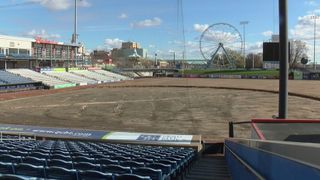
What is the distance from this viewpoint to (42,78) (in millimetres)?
83688

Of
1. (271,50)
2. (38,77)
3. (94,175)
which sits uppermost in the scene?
(271,50)

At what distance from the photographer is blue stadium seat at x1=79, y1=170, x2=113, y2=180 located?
560 centimetres

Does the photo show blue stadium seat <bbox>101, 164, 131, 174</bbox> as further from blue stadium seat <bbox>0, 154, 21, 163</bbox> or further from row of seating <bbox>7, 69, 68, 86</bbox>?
row of seating <bbox>7, 69, 68, 86</bbox>

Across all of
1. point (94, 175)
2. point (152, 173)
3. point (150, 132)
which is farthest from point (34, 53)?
point (94, 175)

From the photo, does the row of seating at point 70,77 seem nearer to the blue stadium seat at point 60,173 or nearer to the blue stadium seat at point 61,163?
the blue stadium seat at point 61,163

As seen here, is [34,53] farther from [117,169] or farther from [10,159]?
[117,169]

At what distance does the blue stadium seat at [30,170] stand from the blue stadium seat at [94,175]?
0.82m

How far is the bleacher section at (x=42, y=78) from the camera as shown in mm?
80750

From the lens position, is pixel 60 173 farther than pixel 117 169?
No

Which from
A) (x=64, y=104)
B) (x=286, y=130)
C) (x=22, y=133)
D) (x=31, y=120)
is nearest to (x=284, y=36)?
(x=286, y=130)

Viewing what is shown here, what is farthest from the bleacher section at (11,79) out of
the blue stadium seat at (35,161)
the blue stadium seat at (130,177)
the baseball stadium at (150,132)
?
the blue stadium seat at (130,177)

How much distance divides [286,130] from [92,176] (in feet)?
31.2

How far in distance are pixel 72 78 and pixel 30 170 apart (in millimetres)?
91066

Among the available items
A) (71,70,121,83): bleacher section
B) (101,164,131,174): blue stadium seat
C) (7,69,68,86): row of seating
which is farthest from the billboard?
(71,70,121,83): bleacher section
